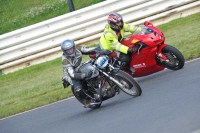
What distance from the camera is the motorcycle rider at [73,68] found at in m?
10.9

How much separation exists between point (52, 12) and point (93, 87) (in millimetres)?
10584

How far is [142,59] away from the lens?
11.6 metres

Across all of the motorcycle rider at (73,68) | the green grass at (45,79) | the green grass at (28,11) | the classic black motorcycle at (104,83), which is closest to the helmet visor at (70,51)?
the motorcycle rider at (73,68)

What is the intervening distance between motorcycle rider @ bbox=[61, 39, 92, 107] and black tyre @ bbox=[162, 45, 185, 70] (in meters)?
1.62

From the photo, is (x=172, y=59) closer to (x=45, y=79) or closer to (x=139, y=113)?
(x=139, y=113)

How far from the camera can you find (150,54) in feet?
37.6

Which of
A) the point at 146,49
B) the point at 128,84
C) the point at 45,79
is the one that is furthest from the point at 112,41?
the point at 45,79

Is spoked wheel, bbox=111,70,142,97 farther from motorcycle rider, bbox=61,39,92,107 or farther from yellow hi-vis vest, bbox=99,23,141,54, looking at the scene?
yellow hi-vis vest, bbox=99,23,141,54

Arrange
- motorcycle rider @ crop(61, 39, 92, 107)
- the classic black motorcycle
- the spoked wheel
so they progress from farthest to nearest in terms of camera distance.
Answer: motorcycle rider @ crop(61, 39, 92, 107), the classic black motorcycle, the spoked wheel

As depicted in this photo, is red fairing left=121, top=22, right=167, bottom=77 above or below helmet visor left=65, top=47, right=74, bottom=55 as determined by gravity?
below

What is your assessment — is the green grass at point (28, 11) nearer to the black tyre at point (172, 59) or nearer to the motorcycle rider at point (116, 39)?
the motorcycle rider at point (116, 39)

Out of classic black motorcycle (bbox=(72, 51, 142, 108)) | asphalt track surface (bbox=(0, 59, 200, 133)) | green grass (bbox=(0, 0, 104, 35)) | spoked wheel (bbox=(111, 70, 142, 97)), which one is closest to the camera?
asphalt track surface (bbox=(0, 59, 200, 133))

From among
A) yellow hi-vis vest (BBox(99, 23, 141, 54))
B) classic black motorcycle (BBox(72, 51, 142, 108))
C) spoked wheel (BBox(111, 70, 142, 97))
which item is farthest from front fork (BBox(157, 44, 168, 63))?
spoked wheel (BBox(111, 70, 142, 97))

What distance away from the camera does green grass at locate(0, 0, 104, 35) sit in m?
21.2
